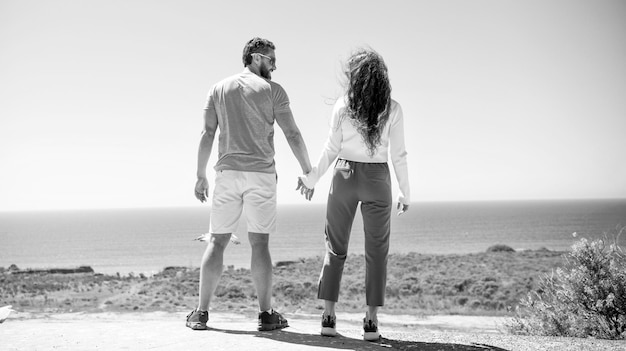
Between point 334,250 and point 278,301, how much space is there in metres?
20.0

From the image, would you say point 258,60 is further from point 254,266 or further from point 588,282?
point 588,282

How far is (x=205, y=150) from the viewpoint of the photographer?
4.08 metres

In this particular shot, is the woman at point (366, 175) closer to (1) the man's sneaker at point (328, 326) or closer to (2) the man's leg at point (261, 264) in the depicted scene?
(1) the man's sneaker at point (328, 326)

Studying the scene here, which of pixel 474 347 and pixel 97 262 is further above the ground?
pixel 474 347

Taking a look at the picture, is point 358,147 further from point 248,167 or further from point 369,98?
point 248,167

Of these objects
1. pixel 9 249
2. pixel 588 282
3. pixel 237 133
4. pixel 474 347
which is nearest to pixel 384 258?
pixel 474 347

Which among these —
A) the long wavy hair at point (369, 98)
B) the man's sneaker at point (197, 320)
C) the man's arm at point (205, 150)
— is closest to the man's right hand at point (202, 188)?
the man's arm at point (205, 150)

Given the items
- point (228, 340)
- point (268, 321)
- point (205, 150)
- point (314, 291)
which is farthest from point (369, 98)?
point (314, 291)

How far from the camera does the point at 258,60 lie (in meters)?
4.15

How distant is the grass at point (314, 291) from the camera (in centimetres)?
2180

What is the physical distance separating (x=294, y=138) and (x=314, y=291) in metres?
22.7

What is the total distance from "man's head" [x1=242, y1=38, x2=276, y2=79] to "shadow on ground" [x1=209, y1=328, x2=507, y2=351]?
1983mm

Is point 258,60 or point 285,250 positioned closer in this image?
point 258,60

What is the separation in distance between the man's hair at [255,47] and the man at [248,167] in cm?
16
